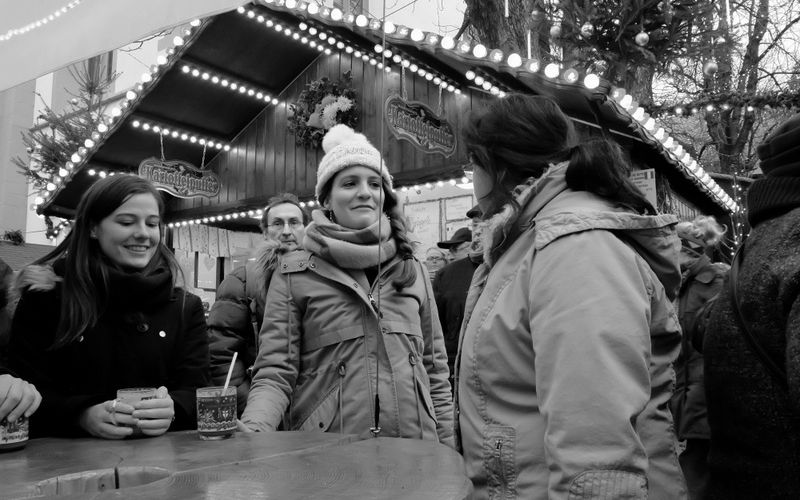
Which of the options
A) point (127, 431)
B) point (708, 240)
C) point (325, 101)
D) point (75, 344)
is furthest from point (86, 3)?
point (325, 101)

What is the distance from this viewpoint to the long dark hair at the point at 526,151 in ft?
5.42

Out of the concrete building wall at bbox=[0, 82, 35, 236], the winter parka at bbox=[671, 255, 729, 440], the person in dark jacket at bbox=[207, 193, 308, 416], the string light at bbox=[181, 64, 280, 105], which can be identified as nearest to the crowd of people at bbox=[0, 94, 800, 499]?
the person in dark jacket at bbox=[207, 193, 308, 416]

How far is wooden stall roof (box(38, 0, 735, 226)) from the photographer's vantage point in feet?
20.6

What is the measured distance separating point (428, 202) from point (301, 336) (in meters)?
6.77

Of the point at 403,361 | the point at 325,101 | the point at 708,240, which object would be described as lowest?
the point at 403,361

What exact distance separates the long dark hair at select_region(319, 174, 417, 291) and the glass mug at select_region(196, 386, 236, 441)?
0.98m

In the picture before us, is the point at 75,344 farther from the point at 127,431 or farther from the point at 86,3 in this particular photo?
the point at 86,3

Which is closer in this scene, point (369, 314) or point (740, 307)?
point (740, 307)

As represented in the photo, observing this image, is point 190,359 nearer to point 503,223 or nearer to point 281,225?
point 503,223

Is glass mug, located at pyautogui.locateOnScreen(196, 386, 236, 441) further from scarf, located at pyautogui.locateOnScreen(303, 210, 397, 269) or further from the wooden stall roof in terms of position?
the wooden stall roof

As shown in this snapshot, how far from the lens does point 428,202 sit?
9492mm

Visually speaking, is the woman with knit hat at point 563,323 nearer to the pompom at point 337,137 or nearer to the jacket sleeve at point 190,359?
the jacket sleeve at point 190,359

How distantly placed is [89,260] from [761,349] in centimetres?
236

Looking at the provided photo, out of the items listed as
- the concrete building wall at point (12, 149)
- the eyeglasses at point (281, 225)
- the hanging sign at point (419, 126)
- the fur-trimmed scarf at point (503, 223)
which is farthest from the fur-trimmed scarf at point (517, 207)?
the concrete building wall at point (12, 149)
